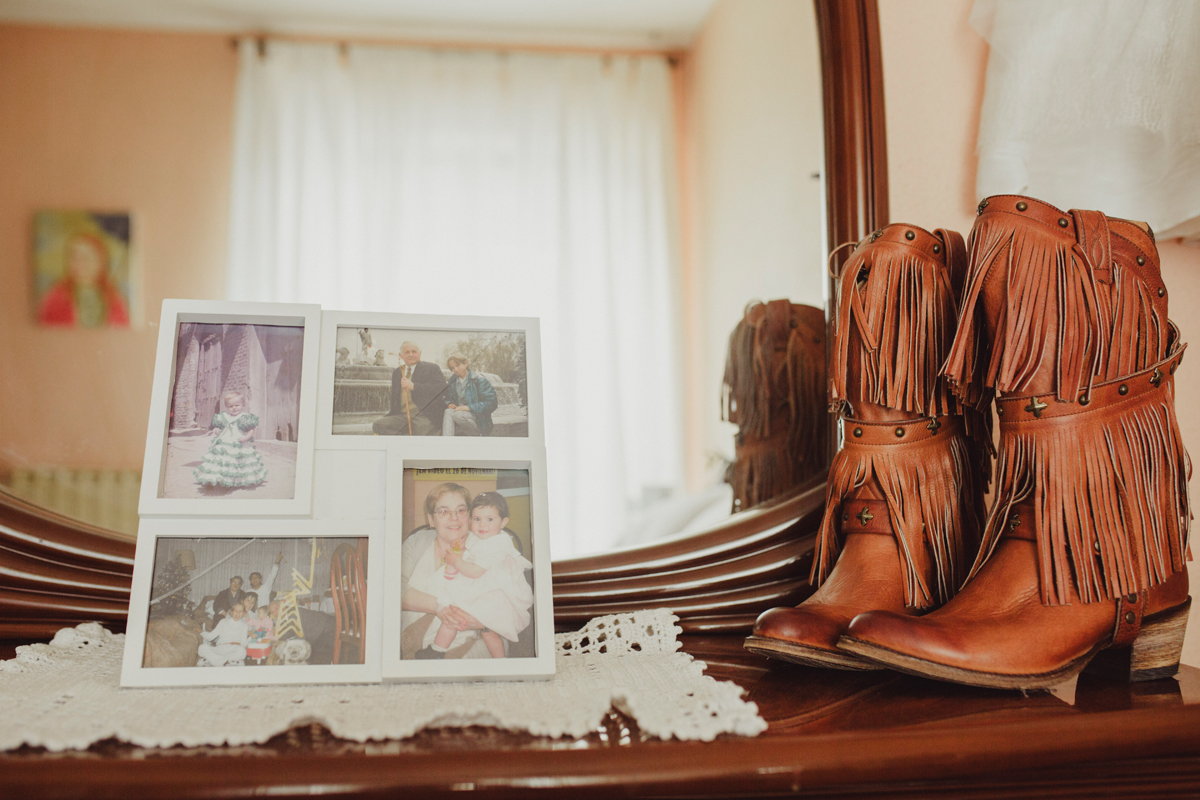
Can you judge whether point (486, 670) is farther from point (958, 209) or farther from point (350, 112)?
point (958, 209)

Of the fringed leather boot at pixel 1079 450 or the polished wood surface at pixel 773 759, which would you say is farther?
the fringed leather boot at pixel 1079 450

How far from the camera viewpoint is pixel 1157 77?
30.2 inches

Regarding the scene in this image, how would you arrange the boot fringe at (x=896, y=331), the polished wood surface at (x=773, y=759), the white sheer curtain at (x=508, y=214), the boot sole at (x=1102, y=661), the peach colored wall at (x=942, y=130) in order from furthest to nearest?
the peach colored wall at (x=942, y=130)
the white sheer curtain at (x=508, y=214)
the boot fringe at (x=896, y=331)
the boot sole at (x=1102, y=661)
the polished wood surface at (x=773, y=759)

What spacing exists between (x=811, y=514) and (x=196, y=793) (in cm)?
56

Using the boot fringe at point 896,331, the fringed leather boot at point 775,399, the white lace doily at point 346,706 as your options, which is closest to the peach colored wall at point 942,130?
the fringed leather boot at point 775,399

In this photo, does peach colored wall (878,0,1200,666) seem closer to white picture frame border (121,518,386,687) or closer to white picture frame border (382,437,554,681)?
white picture frame border (382,437,554,681)

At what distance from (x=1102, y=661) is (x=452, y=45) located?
0.76 m

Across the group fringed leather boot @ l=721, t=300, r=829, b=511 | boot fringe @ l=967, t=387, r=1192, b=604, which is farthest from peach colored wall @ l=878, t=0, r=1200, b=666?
boot fringe @ l=967, t=387, r=1192, b=604

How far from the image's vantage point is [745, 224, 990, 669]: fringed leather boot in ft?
1.94

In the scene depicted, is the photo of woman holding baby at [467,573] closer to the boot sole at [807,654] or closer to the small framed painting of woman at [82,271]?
the boot sole at [807,654]

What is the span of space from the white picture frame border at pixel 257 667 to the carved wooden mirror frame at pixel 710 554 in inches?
7.0

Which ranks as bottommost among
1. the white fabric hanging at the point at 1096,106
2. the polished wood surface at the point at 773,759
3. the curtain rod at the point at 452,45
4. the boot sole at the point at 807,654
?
the polished wood surface at the point at 773,759

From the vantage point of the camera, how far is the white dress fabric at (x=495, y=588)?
537 mm

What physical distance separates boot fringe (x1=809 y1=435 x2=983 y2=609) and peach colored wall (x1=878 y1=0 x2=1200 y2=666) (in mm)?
348
